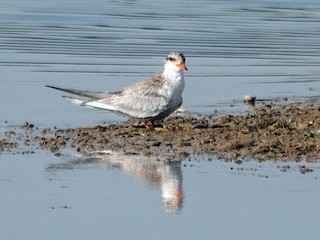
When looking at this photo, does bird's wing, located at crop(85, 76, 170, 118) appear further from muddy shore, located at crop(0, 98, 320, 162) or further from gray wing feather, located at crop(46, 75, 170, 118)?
muddy shore, located at crop(0, 98, 320, 162)

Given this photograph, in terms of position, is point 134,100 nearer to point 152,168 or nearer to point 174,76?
point 174,76

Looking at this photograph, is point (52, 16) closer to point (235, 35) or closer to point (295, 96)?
point (235, 35)

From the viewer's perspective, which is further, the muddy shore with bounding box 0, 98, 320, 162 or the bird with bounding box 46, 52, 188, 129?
the bird with bounding box 46, 52, 188, 129

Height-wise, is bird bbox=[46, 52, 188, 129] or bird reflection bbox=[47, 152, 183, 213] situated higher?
bird bbox=[46, 52, 188, 129]

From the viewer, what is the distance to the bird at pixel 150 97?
1260 centimetres

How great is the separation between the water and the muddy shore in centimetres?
42

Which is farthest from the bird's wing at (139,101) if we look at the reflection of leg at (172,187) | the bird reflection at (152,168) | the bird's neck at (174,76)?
the reflection of leg at (172,187)

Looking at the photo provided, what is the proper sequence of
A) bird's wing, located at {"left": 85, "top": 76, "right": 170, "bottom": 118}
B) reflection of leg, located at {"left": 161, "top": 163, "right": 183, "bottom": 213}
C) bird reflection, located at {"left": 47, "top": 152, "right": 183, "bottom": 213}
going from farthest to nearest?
bird's wing, located at {"left": 85, "top": 76, "right": 170, "bottom": 118}, bird reflection, located at {"left": 47, "top": 152, "right": 183, "bottom": 213}, reflection of leg, located at {"left": 161, "top": 163, "right": 183, "bottom": 213}

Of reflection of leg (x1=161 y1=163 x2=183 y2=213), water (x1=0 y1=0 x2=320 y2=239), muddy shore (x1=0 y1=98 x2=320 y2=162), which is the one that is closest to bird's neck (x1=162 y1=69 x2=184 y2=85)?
muddy shore (x1=0 y1=98 x2=320 y2=162)

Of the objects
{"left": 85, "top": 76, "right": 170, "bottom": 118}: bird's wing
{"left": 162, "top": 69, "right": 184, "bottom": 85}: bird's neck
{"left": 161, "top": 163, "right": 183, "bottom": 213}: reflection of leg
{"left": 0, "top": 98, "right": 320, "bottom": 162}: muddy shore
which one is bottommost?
{"left": 161, "top": 163, "right": 183, "bottom": 213}: reflection of leg

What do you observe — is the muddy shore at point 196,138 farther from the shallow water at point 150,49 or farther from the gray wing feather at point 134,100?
the shallow water at point 150,49

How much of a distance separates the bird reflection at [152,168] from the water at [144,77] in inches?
0.7

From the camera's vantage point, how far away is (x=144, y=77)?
16.8 metres

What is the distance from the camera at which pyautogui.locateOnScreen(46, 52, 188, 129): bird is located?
12602 millimetres
